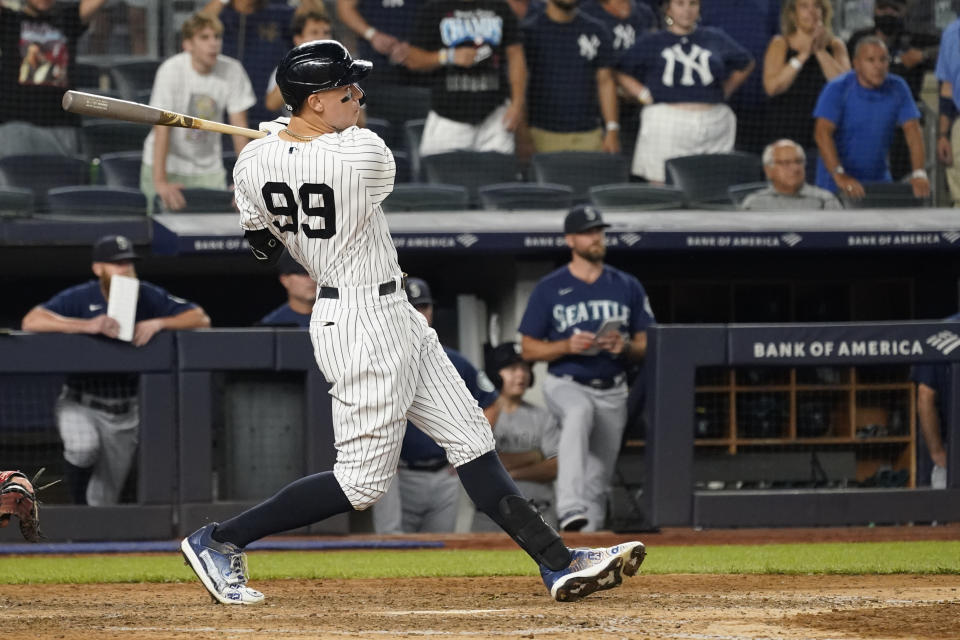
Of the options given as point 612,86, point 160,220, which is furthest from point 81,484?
point 612,86

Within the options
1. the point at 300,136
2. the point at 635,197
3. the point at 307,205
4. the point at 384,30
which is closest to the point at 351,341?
the point at 307,205

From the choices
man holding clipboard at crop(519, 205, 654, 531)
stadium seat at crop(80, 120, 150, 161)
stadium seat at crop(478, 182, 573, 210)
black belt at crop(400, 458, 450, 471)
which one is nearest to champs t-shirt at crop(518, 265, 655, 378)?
man holding clipboard at crop(519, 205, 654, 531)

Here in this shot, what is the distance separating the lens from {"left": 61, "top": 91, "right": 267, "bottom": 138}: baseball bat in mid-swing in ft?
12.9

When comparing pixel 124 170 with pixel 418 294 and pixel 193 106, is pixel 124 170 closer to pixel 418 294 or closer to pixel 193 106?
pixel 193 106

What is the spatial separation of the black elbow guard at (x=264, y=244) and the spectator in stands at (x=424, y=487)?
8.44 feet

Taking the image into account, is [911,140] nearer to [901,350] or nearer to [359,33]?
[901,350]

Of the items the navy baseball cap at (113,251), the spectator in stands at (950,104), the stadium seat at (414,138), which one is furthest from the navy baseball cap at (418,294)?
the spectator in stands at (950,104)

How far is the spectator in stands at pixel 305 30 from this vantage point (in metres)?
8.45

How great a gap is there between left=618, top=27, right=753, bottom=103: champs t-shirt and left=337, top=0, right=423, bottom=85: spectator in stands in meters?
1.31

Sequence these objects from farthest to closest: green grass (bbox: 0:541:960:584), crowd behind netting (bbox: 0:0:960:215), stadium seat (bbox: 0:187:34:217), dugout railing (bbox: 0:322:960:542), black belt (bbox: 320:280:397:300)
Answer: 1. crowd behind netting (bbox: 0:0:960:215)
2. stadium seat (bbox: 0:187:34:217)
3. dugout railing (bbox: 0:322:960:542)
4. green grass (bbox: 0:541:960:584)
5. black belt (bbox: 320:280:397:300)

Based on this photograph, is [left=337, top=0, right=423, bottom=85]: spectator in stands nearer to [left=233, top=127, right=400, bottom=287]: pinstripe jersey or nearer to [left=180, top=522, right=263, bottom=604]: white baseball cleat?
[left=233, top=127, right=400, bottom=287]: pinstripe jersey

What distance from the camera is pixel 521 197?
8.41 m

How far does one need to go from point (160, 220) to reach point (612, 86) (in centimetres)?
279

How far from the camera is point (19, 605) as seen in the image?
432cm
